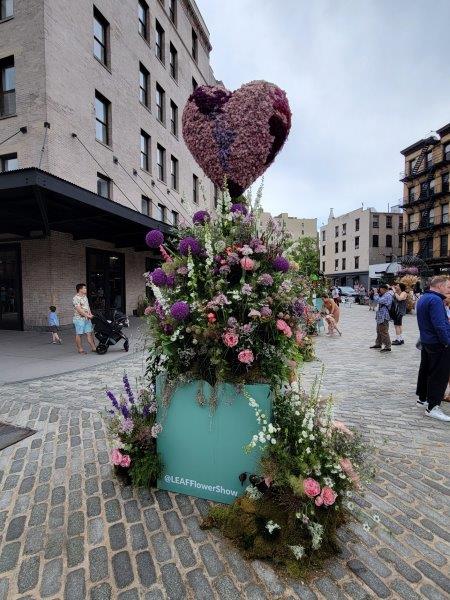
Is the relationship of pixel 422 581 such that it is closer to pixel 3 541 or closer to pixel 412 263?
pixel 3 541

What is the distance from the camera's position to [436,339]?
444 cm

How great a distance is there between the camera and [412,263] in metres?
26.3

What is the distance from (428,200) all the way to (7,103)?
36.8 metres

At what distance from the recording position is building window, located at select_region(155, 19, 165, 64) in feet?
61.5

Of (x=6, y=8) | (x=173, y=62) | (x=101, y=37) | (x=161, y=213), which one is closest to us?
(x=6, y=8)

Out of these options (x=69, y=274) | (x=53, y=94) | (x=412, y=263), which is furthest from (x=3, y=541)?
(x=412, y=263)

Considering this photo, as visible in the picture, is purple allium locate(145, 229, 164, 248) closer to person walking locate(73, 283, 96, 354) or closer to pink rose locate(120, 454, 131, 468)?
pink rose locate(120, 454, 131, 468)

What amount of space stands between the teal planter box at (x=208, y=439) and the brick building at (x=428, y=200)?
33490 millimetres

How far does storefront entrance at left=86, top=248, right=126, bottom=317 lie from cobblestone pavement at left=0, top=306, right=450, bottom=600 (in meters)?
10.9

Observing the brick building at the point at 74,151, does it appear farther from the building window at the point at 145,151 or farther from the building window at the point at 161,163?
the building window at the point at 161,163

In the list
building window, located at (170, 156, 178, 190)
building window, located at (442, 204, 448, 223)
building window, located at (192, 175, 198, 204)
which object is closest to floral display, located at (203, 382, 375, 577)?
building window, located at (170, 156, 178, 190)

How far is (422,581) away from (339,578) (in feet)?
1.65

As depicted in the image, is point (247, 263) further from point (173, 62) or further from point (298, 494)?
point (173, 62)

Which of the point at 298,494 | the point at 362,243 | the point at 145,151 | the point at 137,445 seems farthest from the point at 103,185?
the point at 362,243
